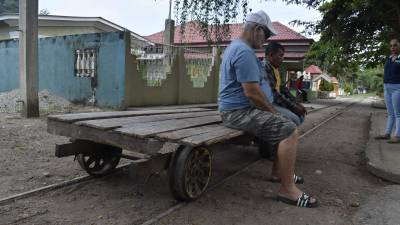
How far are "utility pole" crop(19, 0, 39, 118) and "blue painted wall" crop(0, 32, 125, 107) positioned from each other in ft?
8.14

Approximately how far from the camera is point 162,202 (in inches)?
160

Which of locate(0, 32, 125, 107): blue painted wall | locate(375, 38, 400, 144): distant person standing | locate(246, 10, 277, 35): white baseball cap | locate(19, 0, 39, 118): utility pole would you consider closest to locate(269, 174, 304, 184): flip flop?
locate(246, 10, 277, 35): white baseball cap

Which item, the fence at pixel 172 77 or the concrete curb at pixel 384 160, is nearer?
the concrete curb at pixel 384 160

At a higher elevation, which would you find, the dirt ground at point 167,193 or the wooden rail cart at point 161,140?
the wooden rail cart at point 161,140

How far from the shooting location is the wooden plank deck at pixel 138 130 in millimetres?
3537

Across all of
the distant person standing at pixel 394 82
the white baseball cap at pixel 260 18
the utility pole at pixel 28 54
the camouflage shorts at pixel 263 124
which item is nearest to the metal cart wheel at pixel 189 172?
Answer: the camouflage shorts at pixel 263 124

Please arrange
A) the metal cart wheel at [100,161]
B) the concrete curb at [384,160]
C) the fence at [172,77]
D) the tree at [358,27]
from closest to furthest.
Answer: the metal cart wheel at [100,161], the concrete curb at [384,160], the fence at [172,77], the tree at [358,27]

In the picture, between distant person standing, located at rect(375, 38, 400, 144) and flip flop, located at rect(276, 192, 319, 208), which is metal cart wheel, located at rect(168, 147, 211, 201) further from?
distant person standing, located at rect(375, 38, 400, 144)

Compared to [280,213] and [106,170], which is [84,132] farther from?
[280,213]

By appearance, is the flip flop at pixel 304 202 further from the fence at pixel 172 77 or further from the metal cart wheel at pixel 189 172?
→ the fence at pixel 172 77

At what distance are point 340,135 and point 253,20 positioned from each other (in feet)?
21.1

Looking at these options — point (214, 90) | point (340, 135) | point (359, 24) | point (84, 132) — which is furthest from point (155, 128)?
point (359, 24)

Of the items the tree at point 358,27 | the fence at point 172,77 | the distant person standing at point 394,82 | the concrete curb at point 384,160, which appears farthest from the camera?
the tree at point 358,27

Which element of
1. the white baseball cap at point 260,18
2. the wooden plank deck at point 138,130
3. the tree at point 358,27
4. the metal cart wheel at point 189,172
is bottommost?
the metal cart wheel at point 189,172
